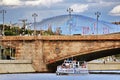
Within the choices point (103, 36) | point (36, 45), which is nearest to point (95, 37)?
point (103, 36)

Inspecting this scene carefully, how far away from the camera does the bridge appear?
143000 mm

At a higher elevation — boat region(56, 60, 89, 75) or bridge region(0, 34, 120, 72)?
bridge region(0, 34, 120, 72)

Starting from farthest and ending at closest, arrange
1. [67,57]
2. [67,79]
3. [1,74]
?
[67,57]
[1,74]
[67,79]

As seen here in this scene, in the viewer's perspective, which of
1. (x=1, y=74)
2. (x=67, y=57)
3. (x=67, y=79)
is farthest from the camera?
(x=67, y=57)

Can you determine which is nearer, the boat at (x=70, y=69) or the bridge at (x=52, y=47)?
the boat at (x=70, y=69)

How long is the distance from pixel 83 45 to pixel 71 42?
297 centimetres

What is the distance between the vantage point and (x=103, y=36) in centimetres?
14250

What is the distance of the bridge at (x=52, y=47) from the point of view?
143 metres

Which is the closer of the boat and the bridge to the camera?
the boat

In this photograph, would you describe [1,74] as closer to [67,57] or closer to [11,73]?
[11,73]

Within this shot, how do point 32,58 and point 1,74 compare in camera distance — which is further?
point 32,58

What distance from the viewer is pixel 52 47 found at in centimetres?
14612

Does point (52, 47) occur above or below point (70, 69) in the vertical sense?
above

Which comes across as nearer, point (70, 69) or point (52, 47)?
point (70, 69)
